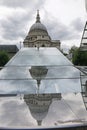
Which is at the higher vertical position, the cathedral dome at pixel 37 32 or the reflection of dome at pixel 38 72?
the cathedral dome at pixel 37 32

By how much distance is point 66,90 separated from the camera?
400 centimetres

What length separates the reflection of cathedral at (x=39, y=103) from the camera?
259 centimetres

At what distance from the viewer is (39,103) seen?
9.91 ft

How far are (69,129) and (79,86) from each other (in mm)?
2010

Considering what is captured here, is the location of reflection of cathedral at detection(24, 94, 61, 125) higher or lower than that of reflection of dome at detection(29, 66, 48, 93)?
lower

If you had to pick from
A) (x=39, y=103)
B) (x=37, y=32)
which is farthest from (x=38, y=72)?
(x=37, y=32)

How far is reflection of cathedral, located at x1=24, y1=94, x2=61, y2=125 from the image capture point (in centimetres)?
259

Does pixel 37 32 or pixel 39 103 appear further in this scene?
pixel 37 32

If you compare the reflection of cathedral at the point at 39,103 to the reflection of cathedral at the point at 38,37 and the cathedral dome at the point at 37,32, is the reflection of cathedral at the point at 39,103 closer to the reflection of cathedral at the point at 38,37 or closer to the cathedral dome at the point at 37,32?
the reflection of cathedral at the point at 38,37

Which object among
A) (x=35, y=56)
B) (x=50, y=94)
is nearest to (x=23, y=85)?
(x=50, y=94)

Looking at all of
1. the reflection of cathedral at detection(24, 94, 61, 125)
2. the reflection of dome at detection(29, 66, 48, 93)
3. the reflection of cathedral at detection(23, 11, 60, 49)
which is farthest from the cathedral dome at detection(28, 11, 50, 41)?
the reflection of cathedral at detection(24, 94, 61, 125)

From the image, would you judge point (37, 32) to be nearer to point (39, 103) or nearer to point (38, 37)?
point (38, 37)

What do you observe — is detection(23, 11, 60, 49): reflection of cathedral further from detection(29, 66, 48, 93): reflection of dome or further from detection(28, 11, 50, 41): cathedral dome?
detection(29, 66, 48, 93): reflection of dome

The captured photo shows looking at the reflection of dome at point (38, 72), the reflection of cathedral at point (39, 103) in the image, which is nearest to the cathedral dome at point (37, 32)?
the reflection of dome at point (38, 72)
